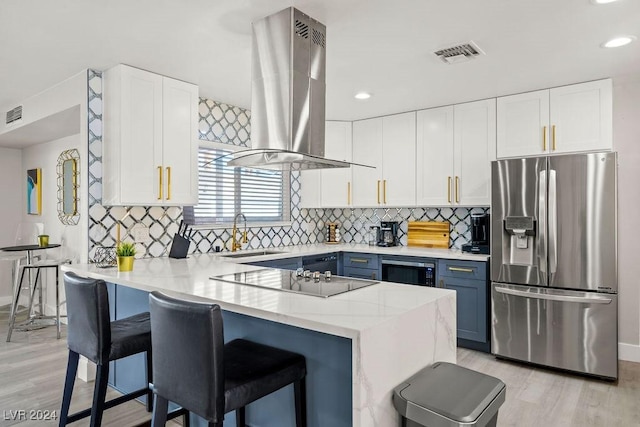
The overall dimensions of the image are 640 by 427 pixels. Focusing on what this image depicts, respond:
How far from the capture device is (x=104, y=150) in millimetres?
3002

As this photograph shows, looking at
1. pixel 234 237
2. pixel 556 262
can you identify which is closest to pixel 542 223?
pixel 556 262

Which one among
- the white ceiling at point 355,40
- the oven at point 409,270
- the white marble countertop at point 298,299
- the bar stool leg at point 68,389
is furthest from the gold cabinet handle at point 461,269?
the bar stool leg at point 68,389

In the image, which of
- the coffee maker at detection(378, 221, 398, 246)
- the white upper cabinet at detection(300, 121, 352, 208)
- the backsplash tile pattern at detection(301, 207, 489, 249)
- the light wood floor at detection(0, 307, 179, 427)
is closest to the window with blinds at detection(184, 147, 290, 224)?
the white upper cabinet at detection(300, 121, 352, 208)

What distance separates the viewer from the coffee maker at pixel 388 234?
177 inches

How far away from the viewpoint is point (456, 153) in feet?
13.1

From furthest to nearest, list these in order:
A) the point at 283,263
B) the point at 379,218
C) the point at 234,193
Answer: the point at 379,218 < the point at 234,193 < the point at 283,263

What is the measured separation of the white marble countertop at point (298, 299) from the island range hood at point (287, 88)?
29.7 inches

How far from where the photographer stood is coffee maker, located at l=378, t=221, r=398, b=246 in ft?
14.8

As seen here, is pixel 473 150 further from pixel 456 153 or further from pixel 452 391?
pixel 452 391

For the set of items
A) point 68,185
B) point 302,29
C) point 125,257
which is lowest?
point 125,257

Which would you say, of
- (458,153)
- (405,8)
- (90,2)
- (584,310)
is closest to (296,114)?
(405,8)

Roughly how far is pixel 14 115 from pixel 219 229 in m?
2.44

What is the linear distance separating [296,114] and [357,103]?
1.93 m

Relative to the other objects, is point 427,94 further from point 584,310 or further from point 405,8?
point 584,310
